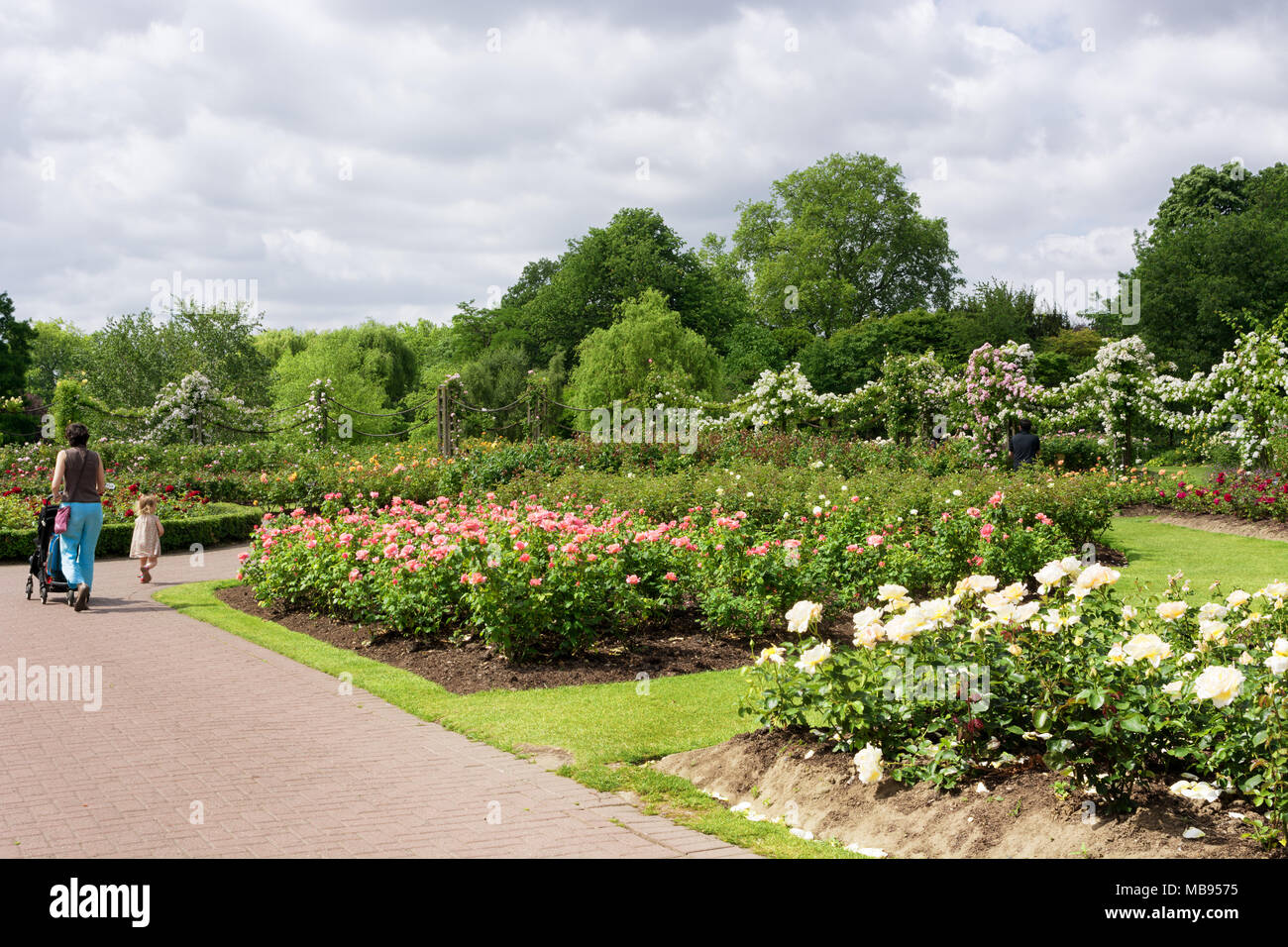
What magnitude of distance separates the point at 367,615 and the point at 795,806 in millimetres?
5264

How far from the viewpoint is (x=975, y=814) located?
400cm

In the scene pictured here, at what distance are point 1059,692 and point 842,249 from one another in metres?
48.5

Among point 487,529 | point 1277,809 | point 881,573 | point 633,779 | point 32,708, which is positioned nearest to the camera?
point 1277,809

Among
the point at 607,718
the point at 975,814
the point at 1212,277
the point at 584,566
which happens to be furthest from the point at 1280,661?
the point at 1212,277

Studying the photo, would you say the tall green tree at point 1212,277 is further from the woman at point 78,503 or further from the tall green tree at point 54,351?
the tall green tree at point 54,351

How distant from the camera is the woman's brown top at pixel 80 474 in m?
10.4

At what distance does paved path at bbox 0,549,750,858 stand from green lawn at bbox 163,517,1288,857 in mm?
151

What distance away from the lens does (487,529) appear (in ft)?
Answer: 26.5

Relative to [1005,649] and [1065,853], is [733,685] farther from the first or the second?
[1065,853]

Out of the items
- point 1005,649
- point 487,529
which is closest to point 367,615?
point 487,529

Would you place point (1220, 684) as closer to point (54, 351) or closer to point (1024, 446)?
point (1024, 446)

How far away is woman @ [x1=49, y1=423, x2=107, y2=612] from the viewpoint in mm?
10320

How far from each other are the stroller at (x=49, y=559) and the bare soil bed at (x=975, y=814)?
854 cm

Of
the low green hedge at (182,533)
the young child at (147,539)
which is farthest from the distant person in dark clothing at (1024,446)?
the low green hedge at (182,533)
